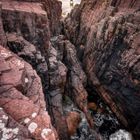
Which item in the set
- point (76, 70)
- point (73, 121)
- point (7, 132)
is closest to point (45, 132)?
point (7, 132)

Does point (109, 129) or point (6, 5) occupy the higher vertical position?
point (6, 5)

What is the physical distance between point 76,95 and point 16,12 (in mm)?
11771

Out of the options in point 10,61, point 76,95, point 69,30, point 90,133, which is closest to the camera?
point 10,61

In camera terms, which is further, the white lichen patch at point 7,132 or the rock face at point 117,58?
the rock face at point 117,58

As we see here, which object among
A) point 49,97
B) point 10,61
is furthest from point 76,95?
point 10,61

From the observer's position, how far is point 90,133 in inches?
877

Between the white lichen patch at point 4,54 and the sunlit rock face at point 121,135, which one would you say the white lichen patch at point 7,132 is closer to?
the white lichen patch at point 4,54

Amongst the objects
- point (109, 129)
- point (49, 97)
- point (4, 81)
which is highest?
point (4, 81)

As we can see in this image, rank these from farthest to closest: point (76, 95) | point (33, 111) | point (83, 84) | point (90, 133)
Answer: point (83, 84) < point (76, 95) < point (90, 133) < point (33, 111)

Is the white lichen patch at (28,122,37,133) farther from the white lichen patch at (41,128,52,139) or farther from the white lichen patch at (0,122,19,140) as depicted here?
the white lichen patch at (0,122,19,140)

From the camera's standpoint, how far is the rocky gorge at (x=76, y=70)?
12906mm

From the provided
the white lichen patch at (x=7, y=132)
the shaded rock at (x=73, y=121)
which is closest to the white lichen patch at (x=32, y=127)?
the white lichen patch at (x=7, y=132)

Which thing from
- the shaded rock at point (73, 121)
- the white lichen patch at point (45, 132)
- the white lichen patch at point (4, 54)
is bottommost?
the shaded rock at point (73, 121)

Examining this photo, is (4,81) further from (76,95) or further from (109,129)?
(109,129)
